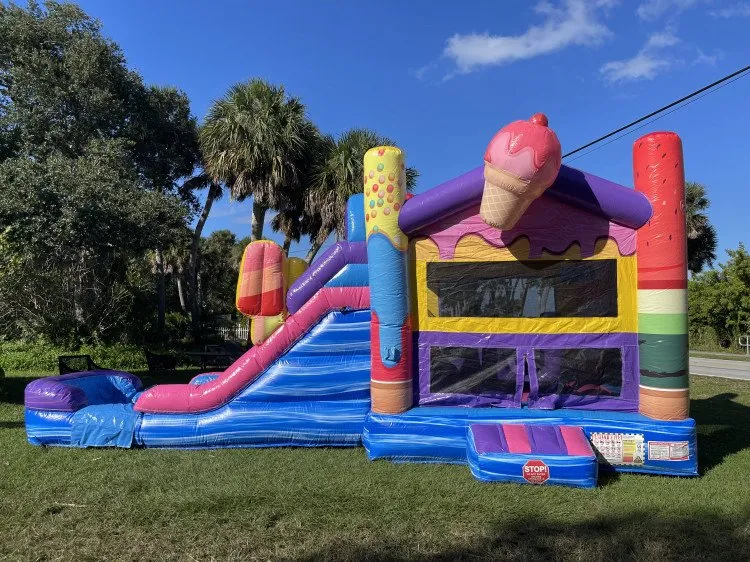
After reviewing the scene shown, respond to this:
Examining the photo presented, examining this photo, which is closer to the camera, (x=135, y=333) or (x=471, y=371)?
(x=471, y=371)

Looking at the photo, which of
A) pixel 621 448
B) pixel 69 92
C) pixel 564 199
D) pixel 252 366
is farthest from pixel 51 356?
pixel 621 448

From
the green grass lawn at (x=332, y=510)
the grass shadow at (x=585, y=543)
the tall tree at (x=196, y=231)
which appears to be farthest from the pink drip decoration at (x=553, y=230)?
the tall tree at (x=196, y=231)

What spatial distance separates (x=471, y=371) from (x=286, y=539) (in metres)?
2.72

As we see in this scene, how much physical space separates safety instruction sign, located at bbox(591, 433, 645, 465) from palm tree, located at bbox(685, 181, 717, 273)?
23.1 meters

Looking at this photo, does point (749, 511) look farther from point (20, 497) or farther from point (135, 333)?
point (135, 333)

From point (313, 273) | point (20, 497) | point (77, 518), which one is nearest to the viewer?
point (77, 518)

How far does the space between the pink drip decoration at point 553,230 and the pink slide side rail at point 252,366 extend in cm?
144

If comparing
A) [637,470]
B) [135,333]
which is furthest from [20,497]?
[135,333]

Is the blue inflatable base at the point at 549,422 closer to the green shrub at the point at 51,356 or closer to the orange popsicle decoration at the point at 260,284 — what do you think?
the orange popsicle decoration at the point at 260,284

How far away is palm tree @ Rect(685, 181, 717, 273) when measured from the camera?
25328mm

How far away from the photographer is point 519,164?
15.3 feet

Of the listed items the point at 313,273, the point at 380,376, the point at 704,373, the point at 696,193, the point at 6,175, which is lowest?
the point at 704,373

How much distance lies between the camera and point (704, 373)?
570 inches

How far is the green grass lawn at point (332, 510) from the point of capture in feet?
11.8
